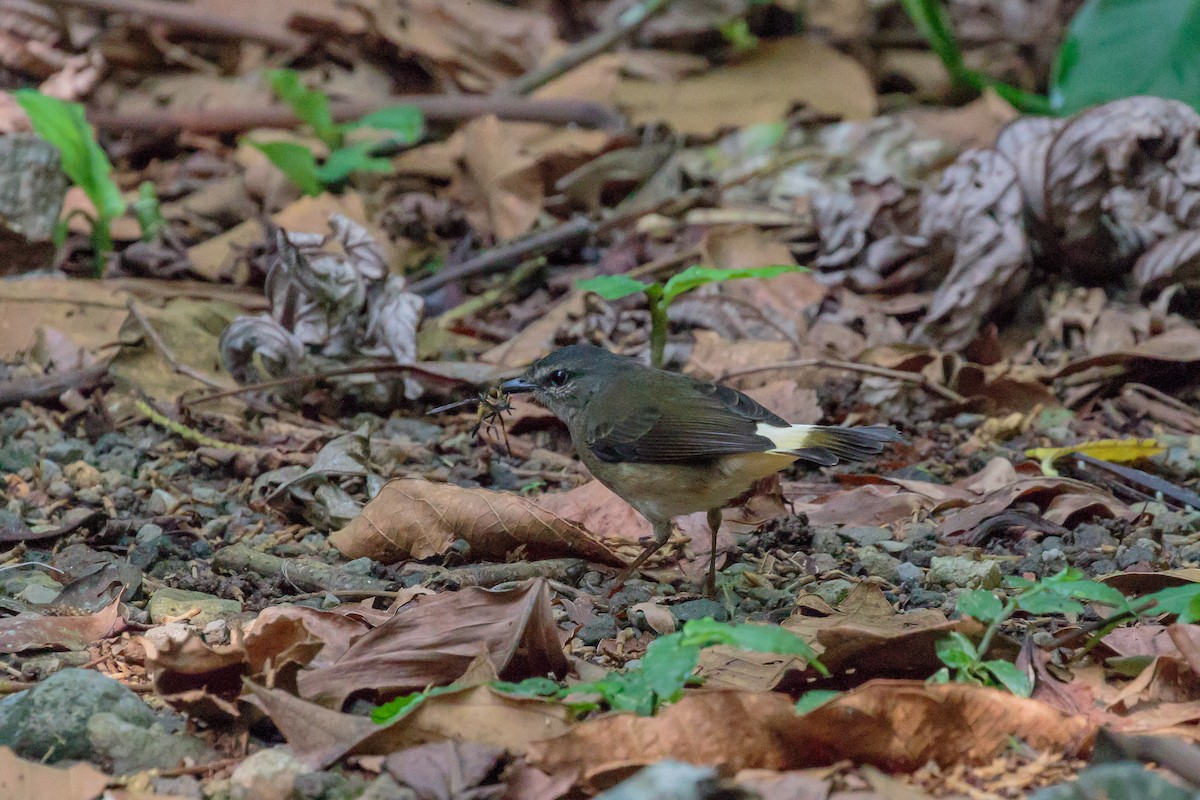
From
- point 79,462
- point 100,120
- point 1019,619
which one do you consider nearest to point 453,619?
point 1019,619

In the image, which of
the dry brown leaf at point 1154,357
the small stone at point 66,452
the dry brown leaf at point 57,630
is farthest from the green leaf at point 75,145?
the dry brown leaf at point 1154,357

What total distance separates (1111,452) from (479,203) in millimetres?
4094

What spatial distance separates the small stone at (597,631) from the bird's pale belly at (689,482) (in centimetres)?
72

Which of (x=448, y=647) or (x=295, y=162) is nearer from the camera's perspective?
(x=448, y=647)

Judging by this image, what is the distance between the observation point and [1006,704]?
2869 mm

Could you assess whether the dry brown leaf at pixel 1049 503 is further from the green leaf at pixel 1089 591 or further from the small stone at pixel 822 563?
the green leaf at pixel 1089 591

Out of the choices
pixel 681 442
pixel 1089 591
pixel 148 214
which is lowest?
pixel 148 214

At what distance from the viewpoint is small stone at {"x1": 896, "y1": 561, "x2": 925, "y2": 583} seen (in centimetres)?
423

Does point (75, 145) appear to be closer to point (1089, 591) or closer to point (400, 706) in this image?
point (400, 706)

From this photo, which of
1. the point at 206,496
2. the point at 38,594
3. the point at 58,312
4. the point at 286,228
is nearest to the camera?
the point at 38,594

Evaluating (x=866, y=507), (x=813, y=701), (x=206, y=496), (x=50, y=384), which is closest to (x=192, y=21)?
(x=50, y=384)

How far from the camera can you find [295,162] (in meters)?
7.27

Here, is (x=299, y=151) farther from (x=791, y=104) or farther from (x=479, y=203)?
(x=791, y=104)

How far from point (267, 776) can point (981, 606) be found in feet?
5.40
